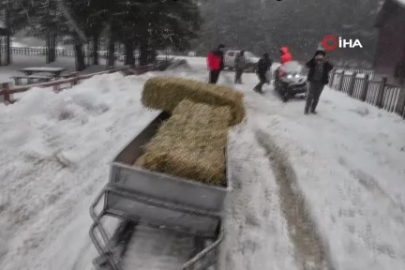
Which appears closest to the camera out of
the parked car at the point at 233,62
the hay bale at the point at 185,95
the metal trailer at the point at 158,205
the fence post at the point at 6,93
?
the metal trailer at the point at 158,205

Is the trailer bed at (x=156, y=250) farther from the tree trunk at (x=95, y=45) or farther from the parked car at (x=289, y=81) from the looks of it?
the tree trunk at (x=95, y=45)

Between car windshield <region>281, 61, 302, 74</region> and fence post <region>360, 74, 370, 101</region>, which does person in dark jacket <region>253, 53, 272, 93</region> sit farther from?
fence post <region>360, 74, 370, 101</region>

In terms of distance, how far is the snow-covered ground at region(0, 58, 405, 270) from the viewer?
5211 mm

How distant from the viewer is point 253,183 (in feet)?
23.6

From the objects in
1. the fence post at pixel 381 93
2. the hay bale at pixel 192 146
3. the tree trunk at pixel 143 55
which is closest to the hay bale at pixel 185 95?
the hay bale at pixel 192 146

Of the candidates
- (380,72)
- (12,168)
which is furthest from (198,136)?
(380,72)

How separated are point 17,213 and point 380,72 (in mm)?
31384

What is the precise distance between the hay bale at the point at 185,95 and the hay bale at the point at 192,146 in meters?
0.88

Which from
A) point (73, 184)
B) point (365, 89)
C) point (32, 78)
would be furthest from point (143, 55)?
point (73, 184)

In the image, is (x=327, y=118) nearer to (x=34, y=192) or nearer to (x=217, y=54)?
(x=217, y=54)

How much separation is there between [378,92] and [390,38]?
57.9 ft

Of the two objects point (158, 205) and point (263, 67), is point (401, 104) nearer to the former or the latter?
point (263, 67)

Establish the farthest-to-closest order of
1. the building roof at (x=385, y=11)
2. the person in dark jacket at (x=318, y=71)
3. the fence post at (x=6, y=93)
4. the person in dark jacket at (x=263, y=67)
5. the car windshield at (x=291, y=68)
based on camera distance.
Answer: the building roof at (x=385, y=11)
the person in dark jacket at (x=263, y=67)
the car windshield at (x=291, y=68)
the person in dark jacket at (x=318, y=71)
the fence post at (x=6, y=93)

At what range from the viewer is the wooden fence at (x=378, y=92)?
511 inches
